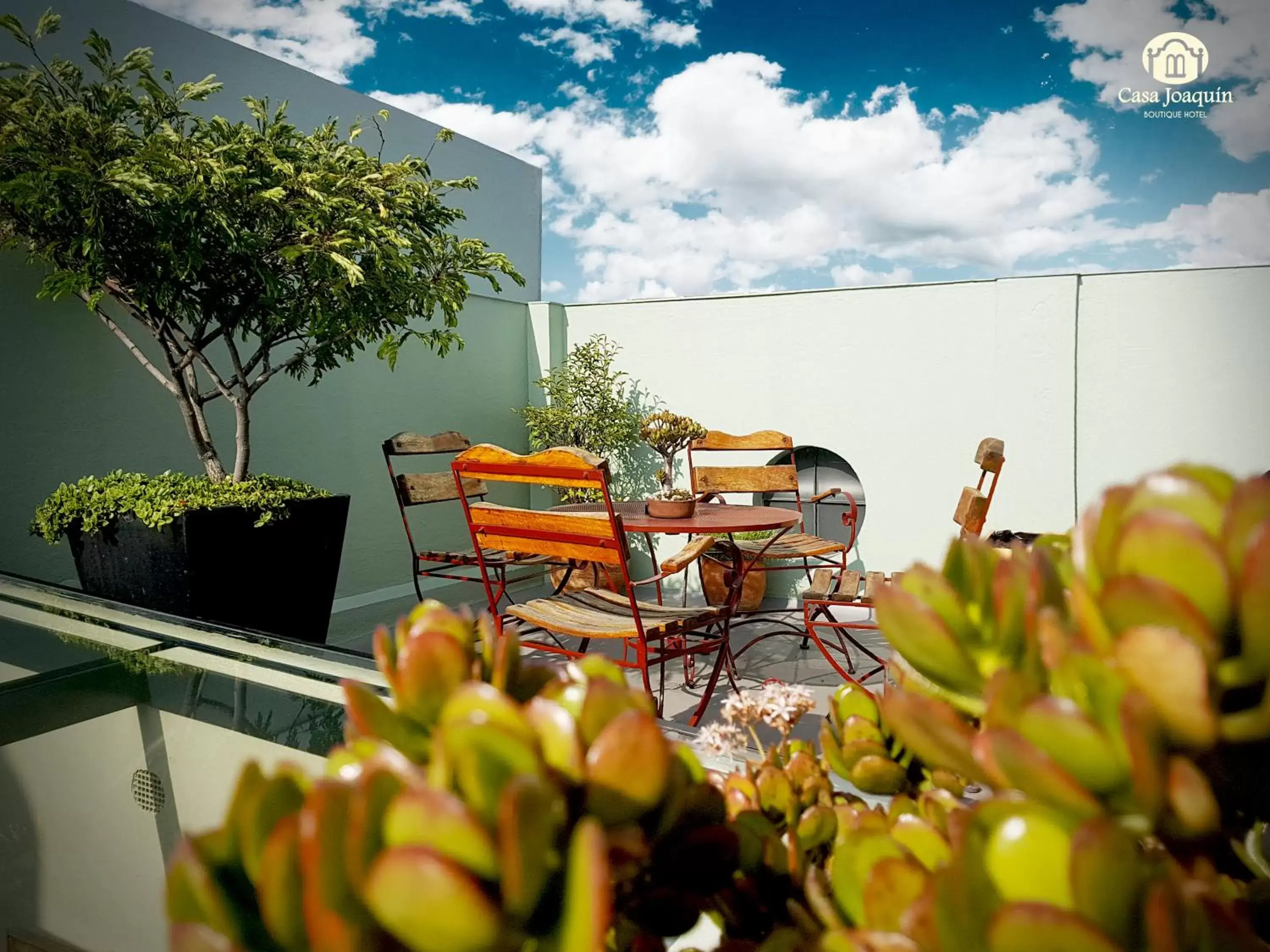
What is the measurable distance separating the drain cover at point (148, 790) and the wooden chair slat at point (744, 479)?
16.6 feet

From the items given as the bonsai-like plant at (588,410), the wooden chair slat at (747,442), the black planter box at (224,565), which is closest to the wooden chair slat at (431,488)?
the bonsai-like plant at (588,410)

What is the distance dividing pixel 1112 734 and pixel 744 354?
6767 millimetres

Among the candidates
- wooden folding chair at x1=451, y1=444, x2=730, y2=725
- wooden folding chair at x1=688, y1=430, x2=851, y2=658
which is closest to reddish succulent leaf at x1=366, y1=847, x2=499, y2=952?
wooden folding chair at x1=451, y1=444, x2=730, y2=725

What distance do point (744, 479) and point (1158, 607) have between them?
224 inches

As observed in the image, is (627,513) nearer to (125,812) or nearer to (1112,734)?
(125,812)

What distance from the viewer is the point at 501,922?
217 mm

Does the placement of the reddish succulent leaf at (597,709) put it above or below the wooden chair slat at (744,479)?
above

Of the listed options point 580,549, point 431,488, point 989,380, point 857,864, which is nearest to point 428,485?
point 431,488

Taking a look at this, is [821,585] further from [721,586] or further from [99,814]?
[99,814]

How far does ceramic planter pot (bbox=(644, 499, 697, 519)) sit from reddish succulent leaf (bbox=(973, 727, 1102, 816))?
387 centimetres

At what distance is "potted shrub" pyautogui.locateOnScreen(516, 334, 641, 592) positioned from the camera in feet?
22.7

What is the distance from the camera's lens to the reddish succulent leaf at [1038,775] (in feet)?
0.75

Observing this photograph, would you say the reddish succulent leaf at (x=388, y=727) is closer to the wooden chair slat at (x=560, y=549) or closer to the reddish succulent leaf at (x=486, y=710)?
the reddish succulent leaf at (x=486, y=710)

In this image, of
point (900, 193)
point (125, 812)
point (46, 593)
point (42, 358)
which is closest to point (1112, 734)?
point (125, 812)
